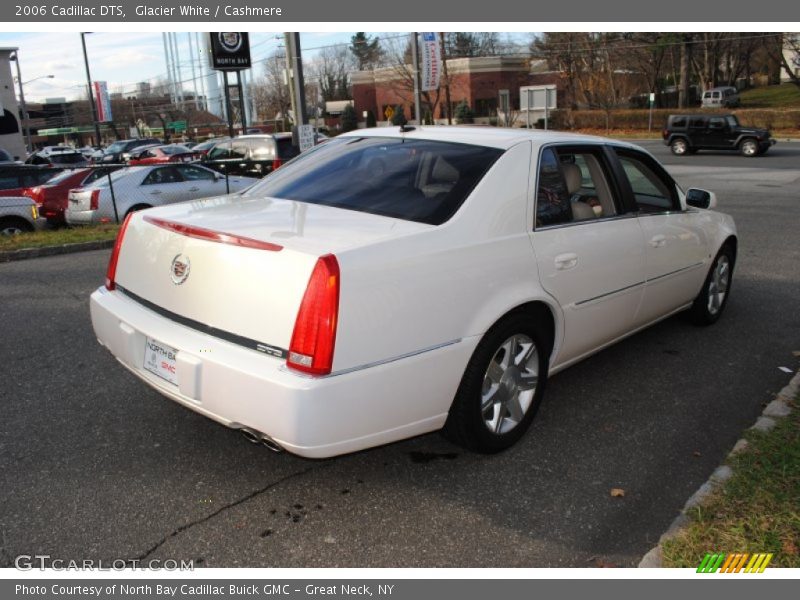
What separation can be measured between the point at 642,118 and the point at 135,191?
45.3 meters

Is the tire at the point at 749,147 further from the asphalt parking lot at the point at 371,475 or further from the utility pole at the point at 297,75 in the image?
the asphalt parking lot at the point at 371,475

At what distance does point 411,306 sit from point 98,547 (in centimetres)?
163

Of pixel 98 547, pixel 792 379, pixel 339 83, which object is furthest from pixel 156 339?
pixel 339 83

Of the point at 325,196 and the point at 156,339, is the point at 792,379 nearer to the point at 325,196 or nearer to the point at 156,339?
the point at 325,196

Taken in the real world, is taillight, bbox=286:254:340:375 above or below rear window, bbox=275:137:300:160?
below

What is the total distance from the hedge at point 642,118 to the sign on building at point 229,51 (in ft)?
100.0

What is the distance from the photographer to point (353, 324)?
8.95ft

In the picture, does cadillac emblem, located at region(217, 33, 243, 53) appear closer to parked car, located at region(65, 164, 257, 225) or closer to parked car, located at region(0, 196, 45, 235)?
parked car, located at region(65, 164, 257, 225)

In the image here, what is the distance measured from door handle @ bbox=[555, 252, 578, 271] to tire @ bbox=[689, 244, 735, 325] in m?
2.18

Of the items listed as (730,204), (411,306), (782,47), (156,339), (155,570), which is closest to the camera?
(155,570)

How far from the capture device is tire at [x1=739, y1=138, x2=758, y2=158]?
91.5ft

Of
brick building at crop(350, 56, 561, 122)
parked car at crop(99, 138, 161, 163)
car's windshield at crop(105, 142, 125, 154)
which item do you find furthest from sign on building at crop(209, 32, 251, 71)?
brick building at crop(350, 56, 561, 122)

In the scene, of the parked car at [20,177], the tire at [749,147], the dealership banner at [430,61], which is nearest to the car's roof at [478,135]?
the parked car at [20,177]

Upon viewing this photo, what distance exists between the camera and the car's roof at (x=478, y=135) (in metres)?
3.83
